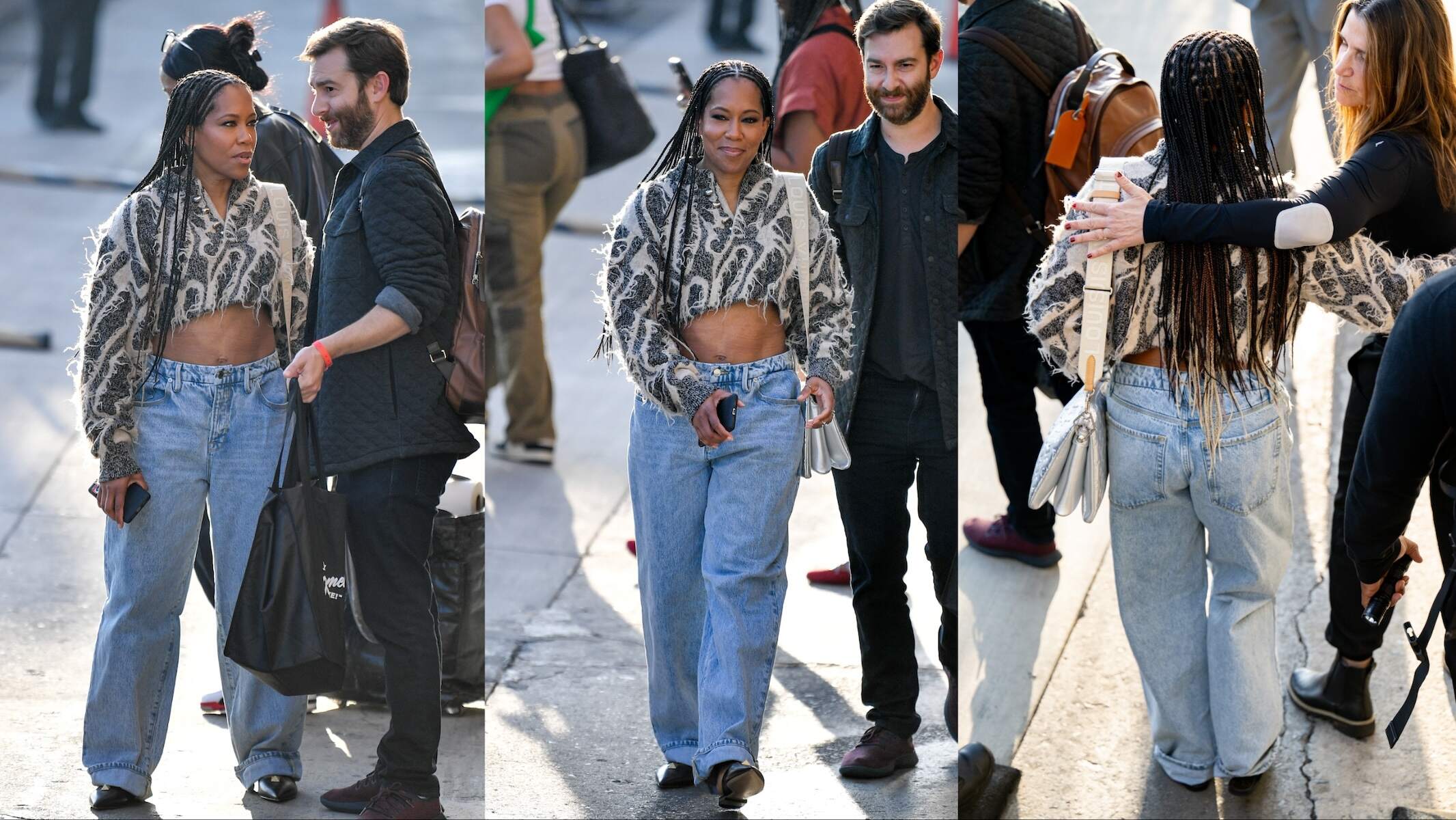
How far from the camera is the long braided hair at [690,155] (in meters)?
3.32

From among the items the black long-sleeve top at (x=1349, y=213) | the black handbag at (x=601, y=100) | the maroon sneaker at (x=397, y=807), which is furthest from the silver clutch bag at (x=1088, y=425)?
the maroon sneaker at (x=397, y=807)

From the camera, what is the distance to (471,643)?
3.66 m

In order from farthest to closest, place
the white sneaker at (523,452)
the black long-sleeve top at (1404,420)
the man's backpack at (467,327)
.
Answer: the white sneaker at (523,452) → the man's backpack at (467,327) → the black long-sleeve top at (1404,420)

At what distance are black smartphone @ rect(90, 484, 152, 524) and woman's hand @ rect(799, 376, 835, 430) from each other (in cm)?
137

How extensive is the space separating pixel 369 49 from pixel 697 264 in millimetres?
813

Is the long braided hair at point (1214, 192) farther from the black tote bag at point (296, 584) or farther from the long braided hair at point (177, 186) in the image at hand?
the long braided hair at point (177, 186)

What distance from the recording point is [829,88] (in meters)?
3.43

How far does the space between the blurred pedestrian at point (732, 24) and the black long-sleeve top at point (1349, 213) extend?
0.97m

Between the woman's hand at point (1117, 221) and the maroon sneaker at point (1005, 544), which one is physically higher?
the woman's hand at point (1117, 221)

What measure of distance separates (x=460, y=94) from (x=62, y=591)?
1.38 meters

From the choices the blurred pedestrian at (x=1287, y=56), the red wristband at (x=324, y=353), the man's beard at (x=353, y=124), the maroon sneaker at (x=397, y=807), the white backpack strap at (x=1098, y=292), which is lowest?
the maroon sneaker at (x=397, y=807)

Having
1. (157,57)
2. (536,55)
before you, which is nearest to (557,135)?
(536,55)

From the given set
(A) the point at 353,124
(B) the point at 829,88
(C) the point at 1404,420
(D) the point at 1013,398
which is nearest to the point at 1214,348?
(C) the point at 1404,420

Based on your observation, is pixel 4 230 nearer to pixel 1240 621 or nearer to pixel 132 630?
pixel 132 630
